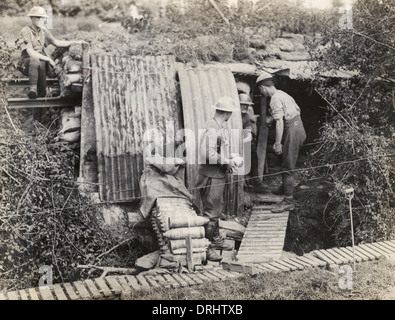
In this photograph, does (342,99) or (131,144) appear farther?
(342,99)

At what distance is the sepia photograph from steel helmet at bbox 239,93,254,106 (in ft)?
0.07

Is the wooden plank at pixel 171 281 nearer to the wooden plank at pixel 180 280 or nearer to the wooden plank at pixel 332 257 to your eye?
the wooden plank at pixel 180 280

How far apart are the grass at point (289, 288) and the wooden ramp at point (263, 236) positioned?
1.45 feet

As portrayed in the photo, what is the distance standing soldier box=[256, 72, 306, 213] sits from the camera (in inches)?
327

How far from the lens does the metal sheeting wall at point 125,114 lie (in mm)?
7785

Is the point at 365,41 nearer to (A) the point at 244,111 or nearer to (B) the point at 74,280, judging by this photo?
(A) the point at 244,111

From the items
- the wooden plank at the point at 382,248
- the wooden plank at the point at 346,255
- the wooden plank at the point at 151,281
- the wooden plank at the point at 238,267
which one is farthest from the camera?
the wooden plank at the point at 382,248

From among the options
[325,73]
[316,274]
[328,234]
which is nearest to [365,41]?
[325,73]

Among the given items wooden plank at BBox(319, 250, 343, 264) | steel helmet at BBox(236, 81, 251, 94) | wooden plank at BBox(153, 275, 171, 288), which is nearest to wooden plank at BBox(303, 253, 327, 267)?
wooden plank at BBox(319, 250, 343, 264)

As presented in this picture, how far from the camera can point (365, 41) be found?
8.34m

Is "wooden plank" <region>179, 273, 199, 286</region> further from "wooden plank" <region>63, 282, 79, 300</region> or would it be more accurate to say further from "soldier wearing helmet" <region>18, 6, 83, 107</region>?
"soldier wearing helmet" <region>18, 6, 83, 107</region>

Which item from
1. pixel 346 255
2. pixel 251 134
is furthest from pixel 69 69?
pixel 346 255

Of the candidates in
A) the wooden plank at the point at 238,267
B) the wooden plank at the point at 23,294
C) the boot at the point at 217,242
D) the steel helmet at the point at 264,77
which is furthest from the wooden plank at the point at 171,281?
the steel helmet at the point at 264,77
